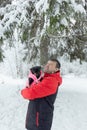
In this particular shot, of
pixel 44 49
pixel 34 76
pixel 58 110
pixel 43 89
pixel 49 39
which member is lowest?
pixel 58 110

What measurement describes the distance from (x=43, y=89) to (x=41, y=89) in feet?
0.10

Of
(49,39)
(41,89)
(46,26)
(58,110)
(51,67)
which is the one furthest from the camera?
(49,39)

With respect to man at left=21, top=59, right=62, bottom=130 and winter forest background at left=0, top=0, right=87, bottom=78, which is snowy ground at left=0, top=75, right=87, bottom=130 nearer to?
winter forest background at left=0, top=0, right=87, bottom=78

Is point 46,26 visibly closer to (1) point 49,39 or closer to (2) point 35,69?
(1) point 49,39

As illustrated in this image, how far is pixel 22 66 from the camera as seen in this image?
18.3 metres

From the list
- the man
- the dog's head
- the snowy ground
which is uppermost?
the dog's head

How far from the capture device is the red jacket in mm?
4164

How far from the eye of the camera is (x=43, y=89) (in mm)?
4191

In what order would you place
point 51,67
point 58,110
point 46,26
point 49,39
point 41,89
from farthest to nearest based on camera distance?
point 49,39 < point 58,110 < point 46,26 < point 51,67 < point 41,89

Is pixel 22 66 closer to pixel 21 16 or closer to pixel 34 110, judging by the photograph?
pixel 21 16

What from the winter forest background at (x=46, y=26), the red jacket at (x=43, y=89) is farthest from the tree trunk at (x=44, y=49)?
the red jacket at (x=43, y=89)

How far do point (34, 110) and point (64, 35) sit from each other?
5.44 m

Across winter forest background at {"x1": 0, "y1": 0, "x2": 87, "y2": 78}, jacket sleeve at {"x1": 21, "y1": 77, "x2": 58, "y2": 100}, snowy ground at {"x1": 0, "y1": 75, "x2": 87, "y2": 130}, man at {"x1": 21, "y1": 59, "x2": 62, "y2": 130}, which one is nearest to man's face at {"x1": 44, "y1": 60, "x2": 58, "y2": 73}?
man at {"x1": 21, "y1": 59, "x2": 62, "y2": 130}

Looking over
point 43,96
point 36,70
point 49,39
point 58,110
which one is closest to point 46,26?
point 58,110
